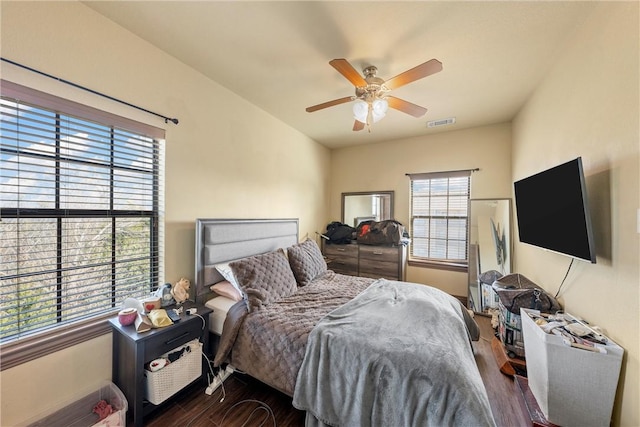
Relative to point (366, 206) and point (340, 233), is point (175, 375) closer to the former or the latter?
point (340, 233)

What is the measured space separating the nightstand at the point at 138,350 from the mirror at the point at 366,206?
3169mm

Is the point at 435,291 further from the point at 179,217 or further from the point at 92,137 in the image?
the point at 92,137

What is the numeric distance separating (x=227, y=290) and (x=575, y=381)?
251cm

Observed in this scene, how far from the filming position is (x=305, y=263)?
2652 millimetres

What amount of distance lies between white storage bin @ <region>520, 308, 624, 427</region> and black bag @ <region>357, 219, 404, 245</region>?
83.9 inches

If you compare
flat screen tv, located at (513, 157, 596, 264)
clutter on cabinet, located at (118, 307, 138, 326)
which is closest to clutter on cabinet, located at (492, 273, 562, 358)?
flat screen tv, located at (513, 157, 596, 264)

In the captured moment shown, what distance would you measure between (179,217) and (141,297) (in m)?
0.71

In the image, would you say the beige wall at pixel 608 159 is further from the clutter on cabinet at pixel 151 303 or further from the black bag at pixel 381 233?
the clutter on cabinet at pixel 151 303

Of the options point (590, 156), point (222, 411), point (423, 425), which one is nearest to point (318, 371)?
point (423, 425)

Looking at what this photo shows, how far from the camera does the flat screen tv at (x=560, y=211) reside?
56.6 inches

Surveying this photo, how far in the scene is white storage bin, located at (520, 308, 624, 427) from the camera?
1271 millimetres

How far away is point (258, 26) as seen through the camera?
1675 millimetres

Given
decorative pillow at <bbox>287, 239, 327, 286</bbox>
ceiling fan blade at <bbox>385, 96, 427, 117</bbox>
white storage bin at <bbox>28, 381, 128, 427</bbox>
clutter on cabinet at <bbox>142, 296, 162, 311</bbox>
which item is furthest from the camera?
decorative pillow at <bbox>287, 239, 327, 286</bbox>

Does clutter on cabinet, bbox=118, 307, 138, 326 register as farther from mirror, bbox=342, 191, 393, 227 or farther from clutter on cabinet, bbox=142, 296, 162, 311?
mirror, bbox=342, 191, 393, 227
